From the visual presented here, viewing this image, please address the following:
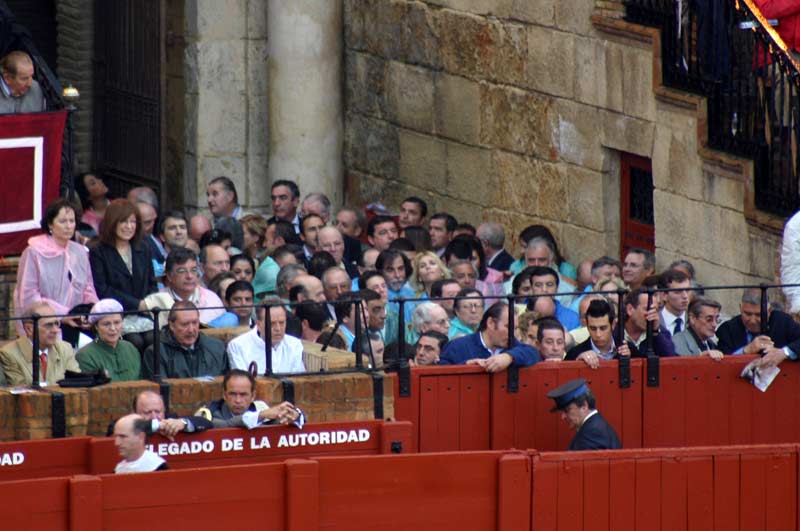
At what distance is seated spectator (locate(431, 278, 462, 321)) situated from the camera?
18719 mm

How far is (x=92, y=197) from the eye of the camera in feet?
77.9

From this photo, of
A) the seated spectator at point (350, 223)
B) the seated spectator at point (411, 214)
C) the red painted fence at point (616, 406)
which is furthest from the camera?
the seated spectator at point (411, 214)

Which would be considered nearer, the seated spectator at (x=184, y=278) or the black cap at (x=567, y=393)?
the black cap at (x=567, y=393)

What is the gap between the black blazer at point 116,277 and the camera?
60.7 feet

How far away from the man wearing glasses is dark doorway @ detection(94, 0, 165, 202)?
10.9m

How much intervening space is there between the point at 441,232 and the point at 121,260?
4.45 meters

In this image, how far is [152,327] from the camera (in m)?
17.2

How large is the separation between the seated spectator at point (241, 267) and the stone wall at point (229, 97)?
652 centimetres

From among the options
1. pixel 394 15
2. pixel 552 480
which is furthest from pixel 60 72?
pixel 552 480

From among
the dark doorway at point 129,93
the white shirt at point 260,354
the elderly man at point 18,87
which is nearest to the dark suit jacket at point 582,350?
the white shirt at point 260,354

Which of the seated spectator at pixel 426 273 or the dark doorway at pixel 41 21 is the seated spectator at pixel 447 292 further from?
the dark doorway at pixel 41 21

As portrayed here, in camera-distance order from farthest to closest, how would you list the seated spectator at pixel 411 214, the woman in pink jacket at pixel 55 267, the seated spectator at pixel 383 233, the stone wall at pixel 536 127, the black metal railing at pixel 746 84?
the seated spectator at pixel 411 214, the seated spectator at pixel 383 233, the stone wall at pixel 536 127, the black metal railing at pixel 746 84, the woman in pink jacket at pixel 55 267

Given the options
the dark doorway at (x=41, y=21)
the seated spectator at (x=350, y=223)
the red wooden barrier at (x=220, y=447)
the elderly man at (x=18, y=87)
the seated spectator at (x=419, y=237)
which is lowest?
the red wooden barrier at (x=220, y=447)

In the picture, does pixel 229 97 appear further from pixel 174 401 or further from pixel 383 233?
pixel 174 401
